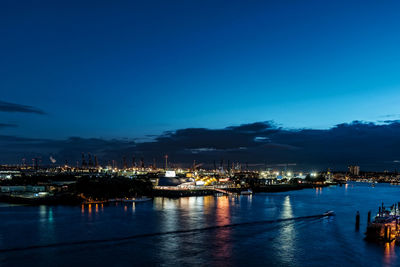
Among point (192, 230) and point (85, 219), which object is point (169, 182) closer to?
point (85, 219)

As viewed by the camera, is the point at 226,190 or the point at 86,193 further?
the point at 226,190

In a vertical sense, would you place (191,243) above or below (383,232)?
below

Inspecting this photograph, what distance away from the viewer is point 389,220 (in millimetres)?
Answer: 17531

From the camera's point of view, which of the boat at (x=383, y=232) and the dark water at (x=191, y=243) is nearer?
the dark water at (x=191, y=243)

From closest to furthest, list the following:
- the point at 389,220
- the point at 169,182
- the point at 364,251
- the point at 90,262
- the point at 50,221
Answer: the point at 90,262 → the point at 364,251 → the point at 389,220 → the point at 50,221 → the point at 169,182

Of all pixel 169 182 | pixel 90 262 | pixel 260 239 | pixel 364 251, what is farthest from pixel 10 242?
pixel 169 182

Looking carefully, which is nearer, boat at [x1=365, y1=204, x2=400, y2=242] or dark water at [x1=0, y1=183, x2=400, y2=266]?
dark water at [x1=0, y1=183, x2=400, y2=266]

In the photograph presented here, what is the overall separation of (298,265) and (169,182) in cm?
3877

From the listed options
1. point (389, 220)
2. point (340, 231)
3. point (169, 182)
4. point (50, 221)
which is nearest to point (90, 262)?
point (50, 221)

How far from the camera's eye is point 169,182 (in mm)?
50438

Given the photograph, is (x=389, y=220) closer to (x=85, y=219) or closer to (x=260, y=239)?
(x=260, y=239)

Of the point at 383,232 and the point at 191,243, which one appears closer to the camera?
the point at 191,243

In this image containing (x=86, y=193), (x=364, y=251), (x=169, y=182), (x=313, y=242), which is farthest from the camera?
(x=169, y=182)

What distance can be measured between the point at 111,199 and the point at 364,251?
80.1 ft
